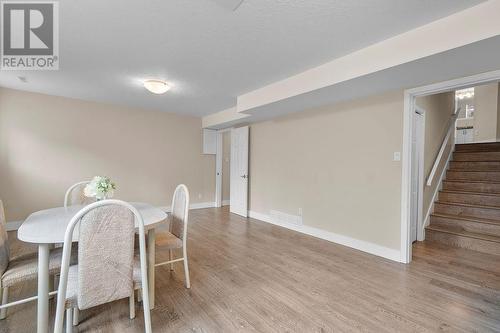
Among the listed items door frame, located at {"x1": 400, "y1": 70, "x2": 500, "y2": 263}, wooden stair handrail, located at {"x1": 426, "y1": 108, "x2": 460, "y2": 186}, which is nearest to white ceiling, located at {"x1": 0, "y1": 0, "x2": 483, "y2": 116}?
door frame, located at {"x1": 400, "y1": 70, "x2": 500, "y2": 263}

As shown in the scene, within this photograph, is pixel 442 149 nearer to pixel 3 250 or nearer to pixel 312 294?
pixel 312 294

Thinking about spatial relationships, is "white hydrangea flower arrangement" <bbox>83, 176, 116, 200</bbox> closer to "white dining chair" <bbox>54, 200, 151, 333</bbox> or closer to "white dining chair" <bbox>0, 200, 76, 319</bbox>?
"white dining chair" <bbox>0, 200, 76, 319</bbox>

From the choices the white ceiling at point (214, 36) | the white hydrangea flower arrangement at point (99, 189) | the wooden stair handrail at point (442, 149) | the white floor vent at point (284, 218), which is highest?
the white ceiling at point (214, 36)

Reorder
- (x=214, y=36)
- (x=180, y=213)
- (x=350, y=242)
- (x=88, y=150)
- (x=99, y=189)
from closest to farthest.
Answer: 1. (x=99, y=189)
2. (x=214, y=36)
3. (x=180, y=213)
4. (x=350, y=242)
5. (x=88, y=150)

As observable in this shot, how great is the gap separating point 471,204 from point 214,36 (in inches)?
181

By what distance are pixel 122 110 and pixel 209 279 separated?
413 centimetres

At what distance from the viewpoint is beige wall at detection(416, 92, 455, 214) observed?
369cm

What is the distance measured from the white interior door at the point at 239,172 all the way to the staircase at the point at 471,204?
10.9ft

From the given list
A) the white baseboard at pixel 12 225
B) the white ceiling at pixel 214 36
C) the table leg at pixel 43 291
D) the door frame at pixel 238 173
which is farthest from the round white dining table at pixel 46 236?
the door frame at pixel 238 173

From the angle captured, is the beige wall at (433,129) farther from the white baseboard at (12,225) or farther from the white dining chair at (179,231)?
the white baseboard at (12,225)

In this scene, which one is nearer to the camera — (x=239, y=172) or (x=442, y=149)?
(x=442, y=149)

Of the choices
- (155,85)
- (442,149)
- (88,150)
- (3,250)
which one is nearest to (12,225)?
(88,150)

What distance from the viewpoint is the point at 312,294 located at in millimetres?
2090

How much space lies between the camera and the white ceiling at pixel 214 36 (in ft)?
5.76
